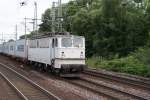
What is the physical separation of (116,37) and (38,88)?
2498 centimetres

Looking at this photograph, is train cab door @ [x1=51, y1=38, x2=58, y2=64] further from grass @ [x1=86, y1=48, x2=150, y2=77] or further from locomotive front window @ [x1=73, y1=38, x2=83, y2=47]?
grass @ [x1=86, y1=48, x2=150, y2=77]

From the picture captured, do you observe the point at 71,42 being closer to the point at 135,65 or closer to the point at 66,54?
the point at 66,54

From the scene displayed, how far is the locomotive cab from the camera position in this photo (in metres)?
25.3

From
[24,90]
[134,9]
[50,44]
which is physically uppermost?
[134,9]

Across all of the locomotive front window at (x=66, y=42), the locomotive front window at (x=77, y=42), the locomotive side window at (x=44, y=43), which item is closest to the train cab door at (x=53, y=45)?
the locomotive front window at (x=66, y=42)

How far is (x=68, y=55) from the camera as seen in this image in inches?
1003

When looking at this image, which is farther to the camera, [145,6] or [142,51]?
[145,6]

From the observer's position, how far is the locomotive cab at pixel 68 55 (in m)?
25.3

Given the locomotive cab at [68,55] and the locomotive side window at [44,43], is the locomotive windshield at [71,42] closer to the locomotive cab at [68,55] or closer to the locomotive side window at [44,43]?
the locomotive cab at [68,55]

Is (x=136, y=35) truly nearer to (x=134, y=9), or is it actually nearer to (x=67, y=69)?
(x=134, y=9)

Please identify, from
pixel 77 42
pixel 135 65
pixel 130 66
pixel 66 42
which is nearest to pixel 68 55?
pixel 66 42

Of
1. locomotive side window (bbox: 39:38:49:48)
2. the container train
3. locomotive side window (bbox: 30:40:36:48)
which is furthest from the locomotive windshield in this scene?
locomotive side window (bbox: 30:40:36:48)

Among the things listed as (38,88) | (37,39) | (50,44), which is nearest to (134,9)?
(37,39)

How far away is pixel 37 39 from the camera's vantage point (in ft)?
105
